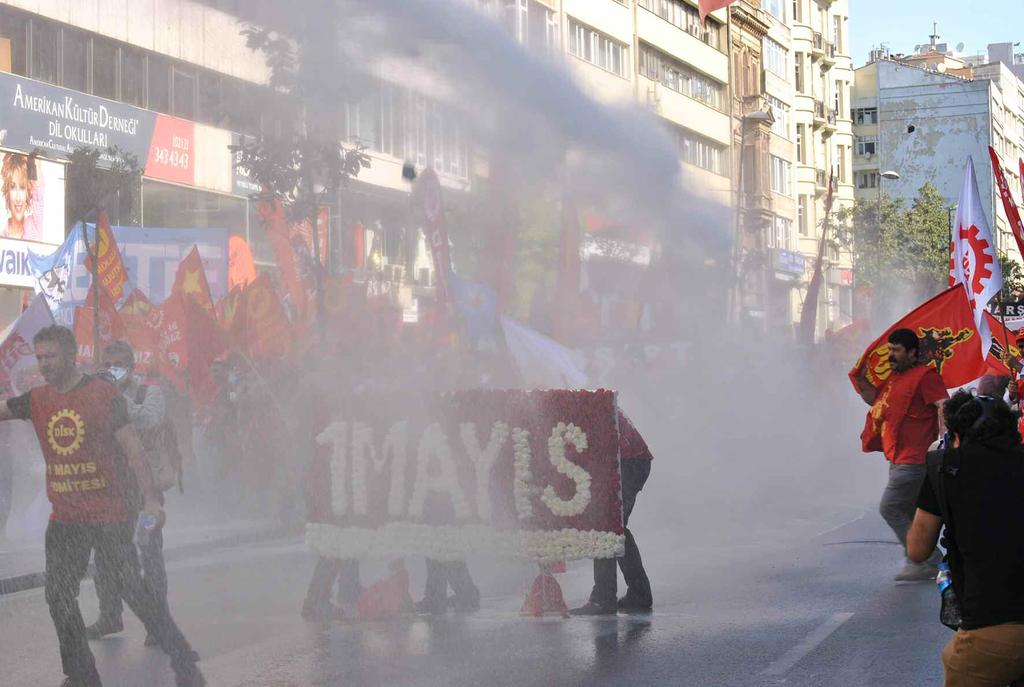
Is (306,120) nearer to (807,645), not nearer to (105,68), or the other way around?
(105,68)

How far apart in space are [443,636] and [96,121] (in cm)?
1282

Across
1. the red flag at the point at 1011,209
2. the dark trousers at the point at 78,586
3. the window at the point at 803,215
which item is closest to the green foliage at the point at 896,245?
the window at the point at 803,215

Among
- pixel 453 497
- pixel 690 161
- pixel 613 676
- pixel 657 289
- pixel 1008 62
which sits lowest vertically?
pixel 613 676

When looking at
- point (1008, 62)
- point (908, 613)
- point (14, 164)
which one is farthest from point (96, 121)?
point (1008, 62)

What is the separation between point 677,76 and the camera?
84.4 ft

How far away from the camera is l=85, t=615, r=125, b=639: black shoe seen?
8344 mm

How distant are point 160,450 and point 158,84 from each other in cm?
967

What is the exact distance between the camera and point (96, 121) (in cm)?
1922

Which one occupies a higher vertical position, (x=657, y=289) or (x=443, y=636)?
(x=657, y=289)

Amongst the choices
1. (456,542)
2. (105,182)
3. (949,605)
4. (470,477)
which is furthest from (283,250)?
(949,605)

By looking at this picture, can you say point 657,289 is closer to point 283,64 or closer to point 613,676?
point 283,64

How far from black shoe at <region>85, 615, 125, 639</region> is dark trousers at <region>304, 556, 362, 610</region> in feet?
3.57

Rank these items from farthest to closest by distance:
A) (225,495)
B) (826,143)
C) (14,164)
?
(826,143)
(14,164)
(225,495)

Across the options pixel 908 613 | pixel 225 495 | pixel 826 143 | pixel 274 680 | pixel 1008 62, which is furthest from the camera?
pixel 1008 62
